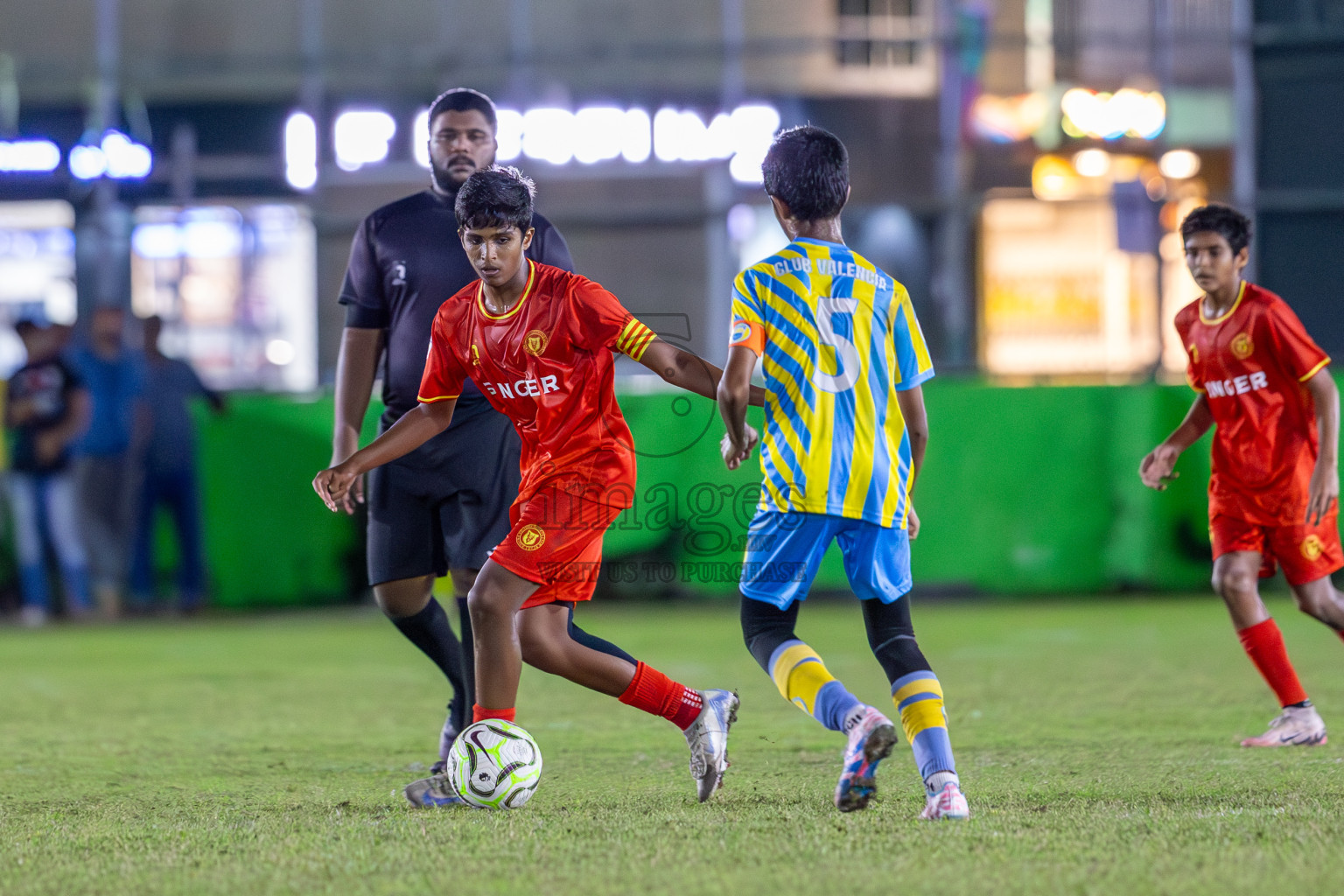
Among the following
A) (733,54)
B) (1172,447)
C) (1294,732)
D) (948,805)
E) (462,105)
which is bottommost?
(1294,732)

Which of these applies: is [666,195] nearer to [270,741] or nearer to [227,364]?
[227,364]

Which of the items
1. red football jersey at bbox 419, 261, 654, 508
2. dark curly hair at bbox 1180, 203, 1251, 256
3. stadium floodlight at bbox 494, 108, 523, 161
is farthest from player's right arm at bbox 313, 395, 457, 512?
stadium floodlight at bbox 494, 108, 523, 161

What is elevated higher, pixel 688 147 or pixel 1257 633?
pixel 688 147

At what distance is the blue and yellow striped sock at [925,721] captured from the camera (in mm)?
3883

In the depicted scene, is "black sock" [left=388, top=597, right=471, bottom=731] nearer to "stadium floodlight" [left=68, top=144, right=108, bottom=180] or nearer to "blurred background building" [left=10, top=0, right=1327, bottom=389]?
"blurred background building" [left=10, top=0, right=1327, bottom=389]

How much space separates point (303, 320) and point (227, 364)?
765mm

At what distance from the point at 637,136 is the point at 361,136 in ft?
8.05

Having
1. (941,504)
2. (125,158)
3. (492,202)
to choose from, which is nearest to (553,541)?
(492,202)

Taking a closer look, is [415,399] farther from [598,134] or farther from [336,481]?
[598,134]

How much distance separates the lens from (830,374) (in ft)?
12.9

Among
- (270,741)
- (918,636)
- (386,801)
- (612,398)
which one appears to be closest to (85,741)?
(270,741)

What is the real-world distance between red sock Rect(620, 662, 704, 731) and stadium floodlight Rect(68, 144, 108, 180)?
11.8 meters

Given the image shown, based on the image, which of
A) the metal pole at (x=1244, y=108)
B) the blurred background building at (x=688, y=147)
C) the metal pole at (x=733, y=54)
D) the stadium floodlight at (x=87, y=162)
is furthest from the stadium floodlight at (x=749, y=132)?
the stadium floodlight at (x=87, y=162)

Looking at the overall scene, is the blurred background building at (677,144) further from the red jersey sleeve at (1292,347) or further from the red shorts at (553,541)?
the red shorts at (553,541)
